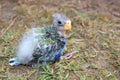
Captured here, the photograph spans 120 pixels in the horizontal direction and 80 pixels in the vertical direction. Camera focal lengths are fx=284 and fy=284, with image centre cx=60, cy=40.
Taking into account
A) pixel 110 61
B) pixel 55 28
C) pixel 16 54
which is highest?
pixel 55 28

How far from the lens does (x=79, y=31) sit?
2578 mm

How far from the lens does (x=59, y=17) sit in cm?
210

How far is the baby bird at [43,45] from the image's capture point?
2.00 m

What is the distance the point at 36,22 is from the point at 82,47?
54cm

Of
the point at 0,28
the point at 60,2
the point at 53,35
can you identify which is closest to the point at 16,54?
the point at 53,35

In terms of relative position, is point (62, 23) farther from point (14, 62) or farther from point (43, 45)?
A: point (14, 62)

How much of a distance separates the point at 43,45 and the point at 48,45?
40 mm

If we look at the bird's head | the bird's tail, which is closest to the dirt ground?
the bird's tail

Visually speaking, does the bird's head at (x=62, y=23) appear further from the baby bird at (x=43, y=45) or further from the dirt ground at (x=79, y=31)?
the dirt ground at (x=79, y=31)

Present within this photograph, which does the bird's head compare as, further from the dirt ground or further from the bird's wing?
the dirt ground

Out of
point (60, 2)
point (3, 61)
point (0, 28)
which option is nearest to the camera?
point (3, 61)

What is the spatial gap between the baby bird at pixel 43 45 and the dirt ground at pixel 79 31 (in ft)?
0.33

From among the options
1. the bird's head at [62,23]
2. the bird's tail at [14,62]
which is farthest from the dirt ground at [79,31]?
the bird's head at [62,23]

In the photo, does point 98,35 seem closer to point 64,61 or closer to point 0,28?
point 64,61
